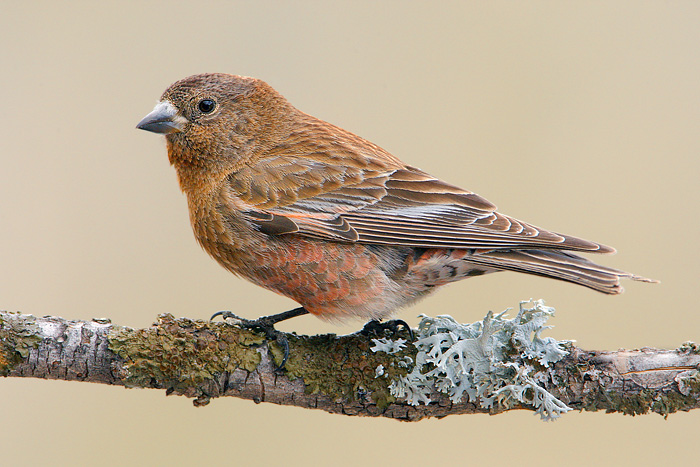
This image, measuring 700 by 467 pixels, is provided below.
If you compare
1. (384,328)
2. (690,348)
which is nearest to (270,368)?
(384,328)

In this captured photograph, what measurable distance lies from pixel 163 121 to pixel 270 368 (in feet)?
6.19

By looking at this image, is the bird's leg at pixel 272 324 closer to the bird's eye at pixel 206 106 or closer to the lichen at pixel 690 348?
the bird's eye at pixel 206 106

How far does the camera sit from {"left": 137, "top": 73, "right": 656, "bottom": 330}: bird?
→ 3.71m

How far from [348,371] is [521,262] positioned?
1.12 metres

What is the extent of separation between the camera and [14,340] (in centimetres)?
312

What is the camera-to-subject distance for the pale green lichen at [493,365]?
11.1 feet

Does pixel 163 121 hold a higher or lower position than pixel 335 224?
higher

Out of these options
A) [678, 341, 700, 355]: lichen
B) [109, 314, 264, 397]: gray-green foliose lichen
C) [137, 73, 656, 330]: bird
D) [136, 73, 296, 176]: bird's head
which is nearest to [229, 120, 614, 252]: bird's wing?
[137, 73, 656, 330]: bird

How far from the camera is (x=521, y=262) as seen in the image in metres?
3.64

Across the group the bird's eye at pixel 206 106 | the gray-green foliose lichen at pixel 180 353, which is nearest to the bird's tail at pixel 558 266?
the gray-green foliose lichen at pixel 180 353

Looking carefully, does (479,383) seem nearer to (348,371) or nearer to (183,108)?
(348,371)

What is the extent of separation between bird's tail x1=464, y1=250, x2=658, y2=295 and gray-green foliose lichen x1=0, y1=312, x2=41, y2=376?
2282 mm

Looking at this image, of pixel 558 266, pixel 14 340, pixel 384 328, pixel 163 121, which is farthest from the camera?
pixel 163 121

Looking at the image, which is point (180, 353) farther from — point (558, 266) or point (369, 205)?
point (558, 266)
